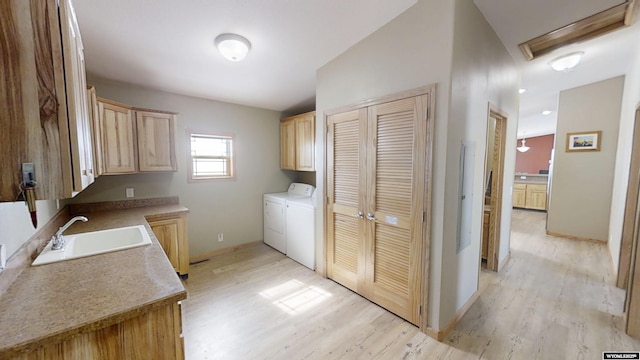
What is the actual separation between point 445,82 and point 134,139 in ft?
11.0

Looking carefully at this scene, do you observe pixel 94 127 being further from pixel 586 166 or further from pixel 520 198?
pixel 520 198

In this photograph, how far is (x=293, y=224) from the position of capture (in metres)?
3.54

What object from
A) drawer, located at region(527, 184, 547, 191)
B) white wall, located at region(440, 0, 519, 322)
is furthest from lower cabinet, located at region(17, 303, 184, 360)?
drawer, located at region(527, 184, 547, 191)

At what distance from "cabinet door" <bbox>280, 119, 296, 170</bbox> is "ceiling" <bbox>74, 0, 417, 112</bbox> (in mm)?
986

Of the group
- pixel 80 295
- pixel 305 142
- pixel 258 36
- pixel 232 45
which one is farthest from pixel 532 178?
pixel 80 295

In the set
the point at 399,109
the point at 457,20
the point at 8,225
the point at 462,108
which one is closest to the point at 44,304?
the point at 8,225

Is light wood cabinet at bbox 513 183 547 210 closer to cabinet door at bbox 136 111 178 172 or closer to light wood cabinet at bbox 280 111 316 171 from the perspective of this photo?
light wood cabinet at bbox 280 111 316 171

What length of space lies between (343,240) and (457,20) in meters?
2.28

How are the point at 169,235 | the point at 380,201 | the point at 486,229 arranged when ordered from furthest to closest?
1. the point at 486,229
2. the point at 169,235
3. the point at 380,201

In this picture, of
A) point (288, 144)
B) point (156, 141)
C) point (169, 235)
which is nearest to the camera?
point (169, 235)

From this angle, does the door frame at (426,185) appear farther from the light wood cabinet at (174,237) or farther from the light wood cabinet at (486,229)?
the light wood cabinet at (174,237)

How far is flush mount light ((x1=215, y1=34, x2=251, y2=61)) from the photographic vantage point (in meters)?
2.18

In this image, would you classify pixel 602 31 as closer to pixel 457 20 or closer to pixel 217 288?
pixel 457 20

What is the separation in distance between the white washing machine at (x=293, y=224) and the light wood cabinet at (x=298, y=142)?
16.1 inches
